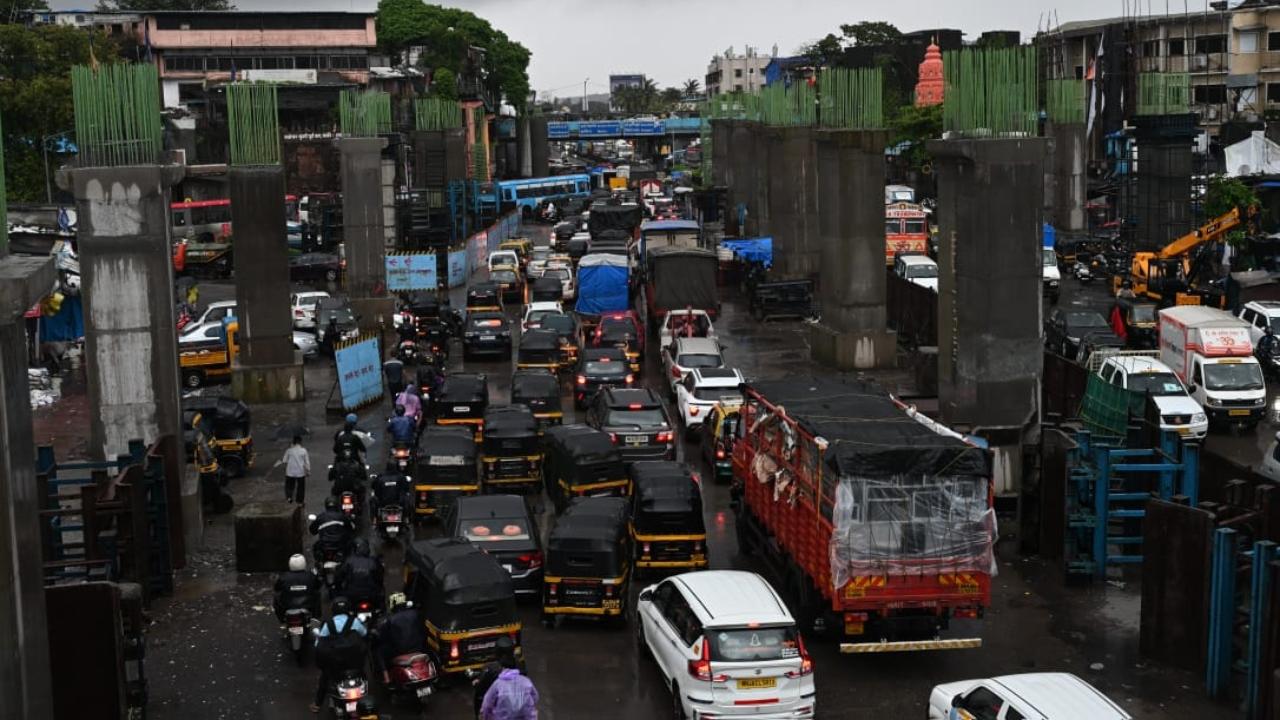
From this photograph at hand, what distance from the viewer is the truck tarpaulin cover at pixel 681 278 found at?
44.6 meters

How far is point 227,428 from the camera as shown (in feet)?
94.2

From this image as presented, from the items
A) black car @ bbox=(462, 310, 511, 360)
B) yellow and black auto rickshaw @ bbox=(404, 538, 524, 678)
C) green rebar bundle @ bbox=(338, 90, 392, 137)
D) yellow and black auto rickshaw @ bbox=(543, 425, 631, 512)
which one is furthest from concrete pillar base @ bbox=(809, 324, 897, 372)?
yellow and black auto rickshaw @ bbox=(404, 538, 524, 678)

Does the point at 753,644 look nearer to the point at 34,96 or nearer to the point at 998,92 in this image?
the point at 998,92

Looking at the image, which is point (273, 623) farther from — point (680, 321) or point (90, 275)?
point (680, 321)

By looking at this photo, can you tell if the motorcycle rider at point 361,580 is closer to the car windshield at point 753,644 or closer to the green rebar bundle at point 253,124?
the car windshield at point 753,644

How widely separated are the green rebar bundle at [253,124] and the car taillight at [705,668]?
926 inches

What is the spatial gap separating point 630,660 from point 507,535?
112 inches

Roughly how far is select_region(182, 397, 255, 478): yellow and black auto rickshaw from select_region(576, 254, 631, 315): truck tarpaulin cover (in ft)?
58.5

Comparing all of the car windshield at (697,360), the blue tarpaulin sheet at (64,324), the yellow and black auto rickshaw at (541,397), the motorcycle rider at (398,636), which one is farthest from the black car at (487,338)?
the motorcycle rider at (398,636)

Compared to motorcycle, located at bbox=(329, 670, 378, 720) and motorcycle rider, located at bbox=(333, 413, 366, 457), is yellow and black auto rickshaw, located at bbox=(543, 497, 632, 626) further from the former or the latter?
motorcycle rider, located at bbox=(333, 413, 366, 457)

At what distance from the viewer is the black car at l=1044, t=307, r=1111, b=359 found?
1531 inches

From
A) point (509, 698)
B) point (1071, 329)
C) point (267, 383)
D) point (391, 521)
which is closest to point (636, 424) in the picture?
point (391, 521)

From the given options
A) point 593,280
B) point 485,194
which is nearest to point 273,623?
point 593,280

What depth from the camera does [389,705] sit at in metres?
17.1
